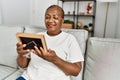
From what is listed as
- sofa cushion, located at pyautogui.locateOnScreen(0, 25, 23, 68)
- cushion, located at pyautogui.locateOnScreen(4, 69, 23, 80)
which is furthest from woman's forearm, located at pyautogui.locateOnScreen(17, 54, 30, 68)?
sofa cushion, located at pyautogui.locateOnScreen(0, 25, 23, 68)

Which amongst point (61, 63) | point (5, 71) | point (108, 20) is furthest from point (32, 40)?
point (108, 20)

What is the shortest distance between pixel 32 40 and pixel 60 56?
0.88ft

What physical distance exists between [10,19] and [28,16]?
0.89 metres

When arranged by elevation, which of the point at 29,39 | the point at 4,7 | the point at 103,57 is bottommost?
the point at 103,57

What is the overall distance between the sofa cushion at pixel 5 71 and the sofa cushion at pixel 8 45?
0.04 metres

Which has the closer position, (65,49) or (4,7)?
(65,49)

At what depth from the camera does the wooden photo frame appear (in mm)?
919

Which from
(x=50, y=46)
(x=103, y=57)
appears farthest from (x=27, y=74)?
(x=103, y=57)

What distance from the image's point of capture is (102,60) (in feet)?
3.71

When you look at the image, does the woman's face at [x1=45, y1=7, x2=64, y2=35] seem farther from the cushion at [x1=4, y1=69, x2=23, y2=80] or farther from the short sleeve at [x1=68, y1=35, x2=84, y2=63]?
the cushion at [x1=4, y1=69, x2=23, y2=80]

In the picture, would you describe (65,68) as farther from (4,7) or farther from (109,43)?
(4,7)

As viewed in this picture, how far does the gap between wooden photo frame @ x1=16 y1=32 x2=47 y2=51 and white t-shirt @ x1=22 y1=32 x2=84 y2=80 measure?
21 centimetres

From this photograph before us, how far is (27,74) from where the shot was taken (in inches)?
47.8

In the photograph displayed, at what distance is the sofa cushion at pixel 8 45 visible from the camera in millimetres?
1593
